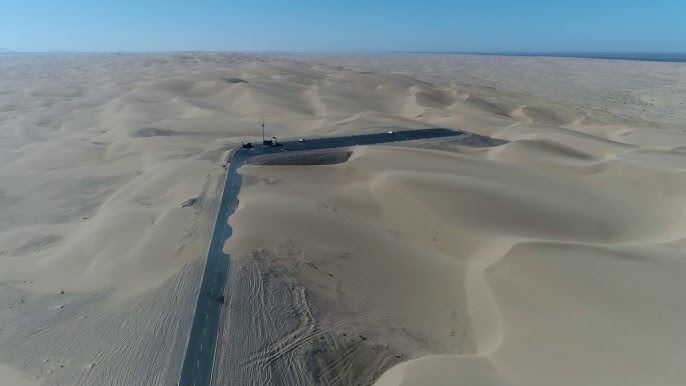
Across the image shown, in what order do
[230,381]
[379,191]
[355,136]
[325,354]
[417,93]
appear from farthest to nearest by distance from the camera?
[417,93] → [355,136] → [379,191] → [325,354] → [230,381]

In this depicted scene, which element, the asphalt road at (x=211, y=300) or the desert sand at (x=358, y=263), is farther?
the desert sand at (x=358, y=263)

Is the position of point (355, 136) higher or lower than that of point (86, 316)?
higher

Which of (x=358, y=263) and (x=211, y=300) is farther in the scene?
(x=358, y=263)

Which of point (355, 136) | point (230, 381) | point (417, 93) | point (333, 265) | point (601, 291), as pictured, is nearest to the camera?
point (230, 381)

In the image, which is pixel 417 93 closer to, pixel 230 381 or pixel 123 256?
pixel 123 256

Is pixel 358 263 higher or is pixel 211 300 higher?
pixel 211 300

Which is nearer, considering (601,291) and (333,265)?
(601,291)

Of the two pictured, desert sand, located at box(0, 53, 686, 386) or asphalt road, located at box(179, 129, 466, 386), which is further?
desert sand, located at box(0, 53, 686, 386)

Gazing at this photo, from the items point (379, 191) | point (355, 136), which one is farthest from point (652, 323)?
point (355, 136)
